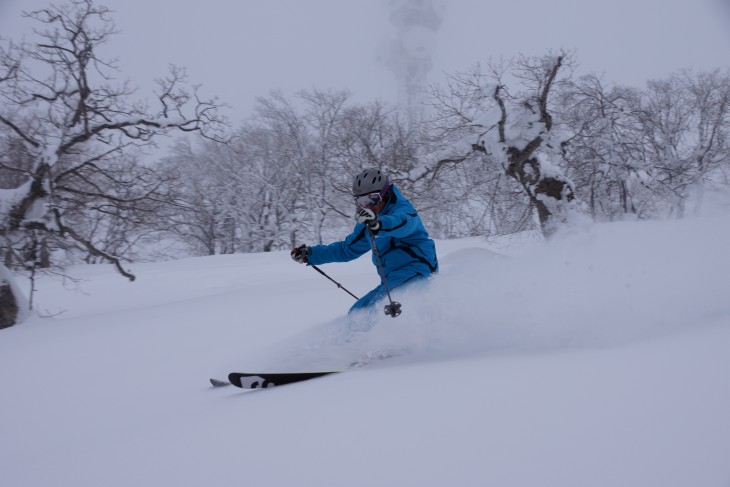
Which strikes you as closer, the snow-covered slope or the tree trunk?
the snow-covered slope

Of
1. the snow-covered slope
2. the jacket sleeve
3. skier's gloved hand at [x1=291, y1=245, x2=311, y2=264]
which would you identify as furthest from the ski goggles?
the snow-covered slope

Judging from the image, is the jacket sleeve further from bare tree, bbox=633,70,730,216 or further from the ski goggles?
bare tree, bbox=633,70,730,216

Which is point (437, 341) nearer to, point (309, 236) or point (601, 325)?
point (601, 325)

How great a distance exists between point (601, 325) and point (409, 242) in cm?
182

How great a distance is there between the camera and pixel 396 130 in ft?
92.4

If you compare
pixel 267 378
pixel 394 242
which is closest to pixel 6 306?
pixel 267 378

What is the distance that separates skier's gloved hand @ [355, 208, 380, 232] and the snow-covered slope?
30.2 inches

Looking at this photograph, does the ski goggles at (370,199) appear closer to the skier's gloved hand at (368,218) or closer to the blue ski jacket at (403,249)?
the blue ski jacket at (403,249)

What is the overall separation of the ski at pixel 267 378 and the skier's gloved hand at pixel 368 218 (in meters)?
1.25

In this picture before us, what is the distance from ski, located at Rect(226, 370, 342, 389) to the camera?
3174 millimetres

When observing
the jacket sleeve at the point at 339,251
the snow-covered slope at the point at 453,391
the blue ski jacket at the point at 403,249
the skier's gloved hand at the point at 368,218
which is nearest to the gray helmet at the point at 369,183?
the blue ski jacket at the point at 403,249

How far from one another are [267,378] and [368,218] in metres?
1.54

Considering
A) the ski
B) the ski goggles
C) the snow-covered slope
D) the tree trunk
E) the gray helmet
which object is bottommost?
the ski

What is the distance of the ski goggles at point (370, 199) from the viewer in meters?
4.03
